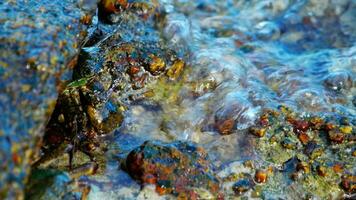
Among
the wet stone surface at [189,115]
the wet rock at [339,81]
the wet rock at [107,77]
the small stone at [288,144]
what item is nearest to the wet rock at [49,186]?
the wet stone surface at [189,115]

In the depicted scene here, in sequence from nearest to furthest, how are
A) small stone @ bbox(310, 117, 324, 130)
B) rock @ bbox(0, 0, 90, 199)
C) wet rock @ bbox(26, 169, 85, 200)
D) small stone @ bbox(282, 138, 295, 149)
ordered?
rock @ bbox(0, 0, 90, 199) < wet rock @ bbox(26, 169, 85, 200) < small stone @ bbox(282, 138, 295, 149) < small stone @ bbox(310, 117, 324, 130)

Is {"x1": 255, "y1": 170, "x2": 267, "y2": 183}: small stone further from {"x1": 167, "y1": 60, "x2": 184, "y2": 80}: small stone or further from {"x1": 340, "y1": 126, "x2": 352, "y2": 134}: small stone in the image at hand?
{"x1": 167, "y1": 60, "x2": 184, "y2": 80}: small stone

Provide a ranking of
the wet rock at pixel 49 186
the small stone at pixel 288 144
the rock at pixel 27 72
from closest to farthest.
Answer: the rock at pixel 27 72 < the wet rock at pixel 49 186 < the small stone at pixel 288 144

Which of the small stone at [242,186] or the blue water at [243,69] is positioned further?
the blue water at [243,69]

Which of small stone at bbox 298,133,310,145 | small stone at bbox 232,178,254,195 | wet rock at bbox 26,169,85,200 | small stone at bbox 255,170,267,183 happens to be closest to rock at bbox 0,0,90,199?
wet rock at bbox 26,169,85,200

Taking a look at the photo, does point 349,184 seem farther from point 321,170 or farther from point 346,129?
point 346,129

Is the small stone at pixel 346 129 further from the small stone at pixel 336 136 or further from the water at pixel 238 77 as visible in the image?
the water at pixel 238 77

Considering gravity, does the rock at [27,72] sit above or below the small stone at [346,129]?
above

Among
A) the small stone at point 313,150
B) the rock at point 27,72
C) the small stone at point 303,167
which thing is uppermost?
the rock at point 27,72
